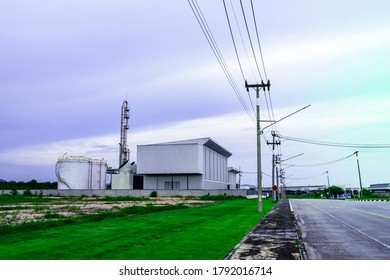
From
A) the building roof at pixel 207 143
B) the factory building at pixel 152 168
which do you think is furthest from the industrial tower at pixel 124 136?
the building roof at pixel 207 143

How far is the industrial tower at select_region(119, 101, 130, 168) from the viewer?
10175cm

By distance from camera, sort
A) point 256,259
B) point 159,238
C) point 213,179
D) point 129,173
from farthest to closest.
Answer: point 213,179
point 129,173
point 159,238
point 256,259

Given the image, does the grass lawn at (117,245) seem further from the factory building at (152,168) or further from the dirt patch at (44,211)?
the factory building at (152,168)

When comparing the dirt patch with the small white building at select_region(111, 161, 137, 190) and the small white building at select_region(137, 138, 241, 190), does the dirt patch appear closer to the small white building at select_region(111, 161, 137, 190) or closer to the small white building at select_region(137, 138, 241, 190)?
the small white building at select_region(137, 138, 241, 190)

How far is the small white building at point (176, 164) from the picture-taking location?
90375 millimetres

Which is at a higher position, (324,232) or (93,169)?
(93,169)

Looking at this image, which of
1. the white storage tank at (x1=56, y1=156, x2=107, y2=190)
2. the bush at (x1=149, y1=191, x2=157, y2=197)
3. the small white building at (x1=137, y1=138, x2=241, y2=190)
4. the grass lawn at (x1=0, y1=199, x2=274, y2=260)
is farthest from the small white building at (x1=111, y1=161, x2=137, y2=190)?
the grass lawn at (x1=0, y1=199, x2=274, y2=260)

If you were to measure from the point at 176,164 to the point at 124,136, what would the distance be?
1837 centimetres

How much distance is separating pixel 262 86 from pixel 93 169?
246 feet

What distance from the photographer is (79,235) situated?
13945 mm

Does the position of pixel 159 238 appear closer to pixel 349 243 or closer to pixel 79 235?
pixel 79 235

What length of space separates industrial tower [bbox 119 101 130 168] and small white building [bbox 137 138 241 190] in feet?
28.6

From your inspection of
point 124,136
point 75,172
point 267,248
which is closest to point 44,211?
point 267,248

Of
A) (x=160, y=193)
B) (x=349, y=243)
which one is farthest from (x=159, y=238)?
(x=160, y=193)
